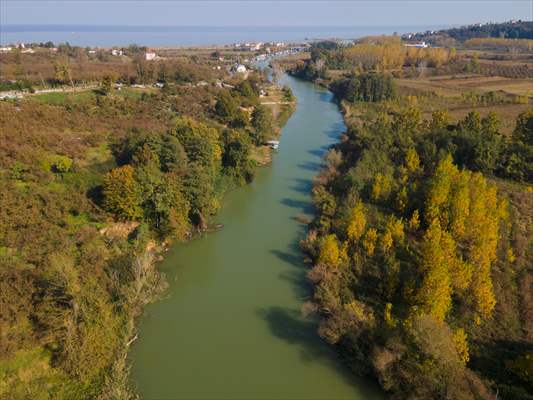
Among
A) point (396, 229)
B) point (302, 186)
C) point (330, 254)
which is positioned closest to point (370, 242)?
point (396, 229)

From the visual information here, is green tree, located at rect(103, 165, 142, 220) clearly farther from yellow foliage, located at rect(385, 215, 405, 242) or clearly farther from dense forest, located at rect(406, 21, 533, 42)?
dense forest, located at rect(406, 21, 533, 42)

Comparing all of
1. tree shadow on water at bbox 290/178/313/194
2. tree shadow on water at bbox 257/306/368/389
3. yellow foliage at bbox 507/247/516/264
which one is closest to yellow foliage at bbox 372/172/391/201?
tree shadow on water at bbox 290/178/313/194

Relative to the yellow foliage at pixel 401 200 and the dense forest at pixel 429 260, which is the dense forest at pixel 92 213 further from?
the yellow foliage at pixel 401 200

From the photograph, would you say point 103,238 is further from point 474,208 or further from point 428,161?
point 428,161

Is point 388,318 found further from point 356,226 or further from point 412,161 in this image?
point 412,161

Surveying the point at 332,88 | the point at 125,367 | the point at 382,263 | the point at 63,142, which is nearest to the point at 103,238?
the point at 125,367

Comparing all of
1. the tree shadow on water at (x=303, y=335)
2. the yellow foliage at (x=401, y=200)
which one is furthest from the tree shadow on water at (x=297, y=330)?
the yellow foliage at (x=401, y=200)

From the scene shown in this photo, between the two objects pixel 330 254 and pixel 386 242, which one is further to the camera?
pixel 386 242
